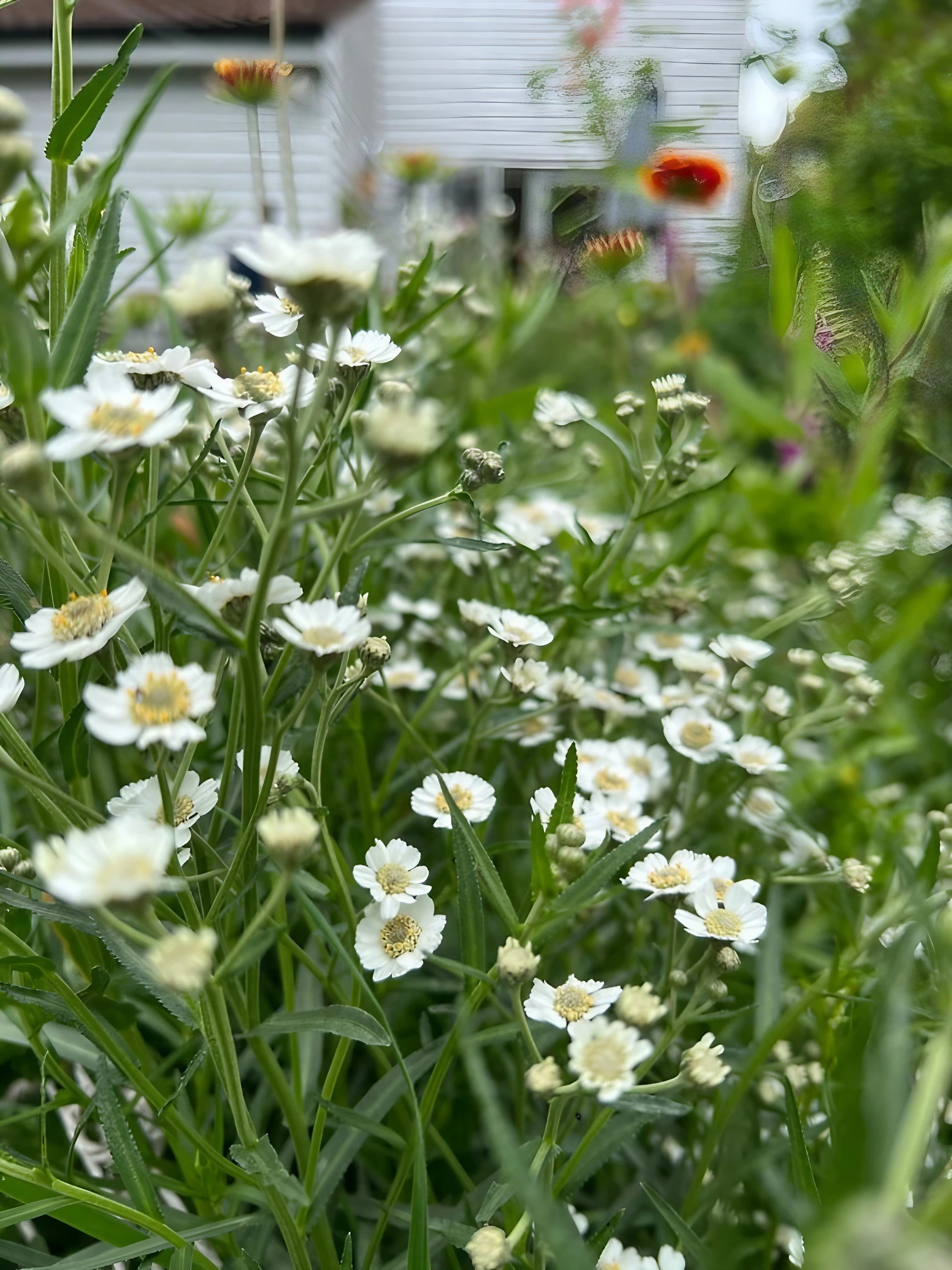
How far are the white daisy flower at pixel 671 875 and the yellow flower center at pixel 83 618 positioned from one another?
7.8 inches

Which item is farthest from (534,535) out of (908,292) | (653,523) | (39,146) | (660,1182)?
(39,146)

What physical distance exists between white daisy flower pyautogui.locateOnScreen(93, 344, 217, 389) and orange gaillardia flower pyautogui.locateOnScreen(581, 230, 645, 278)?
0.34 m

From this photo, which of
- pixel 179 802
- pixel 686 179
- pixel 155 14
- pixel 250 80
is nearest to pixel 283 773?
pixel 179 802

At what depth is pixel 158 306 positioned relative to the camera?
0.76 m

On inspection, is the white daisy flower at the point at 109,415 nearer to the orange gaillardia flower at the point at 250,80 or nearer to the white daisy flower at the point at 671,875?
the white daisy flower at the point at 671,875

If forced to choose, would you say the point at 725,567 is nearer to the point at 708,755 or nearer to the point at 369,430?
the point at 708,755

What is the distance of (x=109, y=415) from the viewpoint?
0.76ft

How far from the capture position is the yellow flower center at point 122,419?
0.75ft

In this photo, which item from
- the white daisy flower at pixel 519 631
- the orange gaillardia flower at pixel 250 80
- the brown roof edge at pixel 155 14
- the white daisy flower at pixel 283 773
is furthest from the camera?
the brown roof edge at pixel 155 14

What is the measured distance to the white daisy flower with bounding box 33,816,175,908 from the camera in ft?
0.61

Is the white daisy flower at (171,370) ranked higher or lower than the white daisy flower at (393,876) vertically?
higher

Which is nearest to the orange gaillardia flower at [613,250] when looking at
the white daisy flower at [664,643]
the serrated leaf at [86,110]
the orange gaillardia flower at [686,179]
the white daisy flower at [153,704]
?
the orange gaillardia flower at [686,179]

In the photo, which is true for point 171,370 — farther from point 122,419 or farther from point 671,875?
point 671,875

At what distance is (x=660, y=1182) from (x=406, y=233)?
0.98 meters
